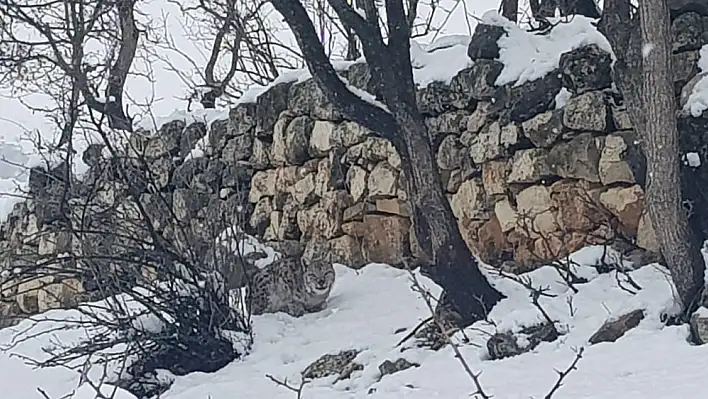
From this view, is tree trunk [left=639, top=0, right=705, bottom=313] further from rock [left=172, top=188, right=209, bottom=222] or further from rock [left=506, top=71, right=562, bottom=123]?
rock [left=172, top=188, right=209, bottom=222]

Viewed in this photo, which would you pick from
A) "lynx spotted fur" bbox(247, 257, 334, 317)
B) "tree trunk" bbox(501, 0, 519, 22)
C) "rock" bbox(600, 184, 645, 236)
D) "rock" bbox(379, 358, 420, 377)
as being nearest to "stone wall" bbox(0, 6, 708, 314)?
"rock" bbox(600, 184, 645, 236)

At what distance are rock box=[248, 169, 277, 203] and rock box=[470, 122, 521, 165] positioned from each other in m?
1.96

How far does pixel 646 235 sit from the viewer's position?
4.77m

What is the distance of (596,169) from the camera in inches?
195

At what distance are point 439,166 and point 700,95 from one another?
1760 millimetres

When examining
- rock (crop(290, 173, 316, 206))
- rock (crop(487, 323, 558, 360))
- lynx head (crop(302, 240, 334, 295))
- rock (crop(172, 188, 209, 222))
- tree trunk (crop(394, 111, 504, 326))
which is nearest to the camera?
rock (crop(487, 323, 558, 360))

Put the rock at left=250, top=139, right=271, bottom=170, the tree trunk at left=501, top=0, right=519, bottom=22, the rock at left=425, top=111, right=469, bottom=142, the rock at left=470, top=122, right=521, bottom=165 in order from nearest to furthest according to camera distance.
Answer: the rock at left=470, top=122, right=521, bottom=165
the rock at left=425, top=111, right=469, bottom=142
the rock at left=250, top=139, right=271, bottom=170
the tree trunk at left=501, top=0, right=519, bottom=22

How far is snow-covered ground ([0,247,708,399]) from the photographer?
3.31 m

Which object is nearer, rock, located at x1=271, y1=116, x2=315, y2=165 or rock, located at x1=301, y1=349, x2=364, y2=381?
rock, located at x1=301, y1=349, x2=364, y2=381

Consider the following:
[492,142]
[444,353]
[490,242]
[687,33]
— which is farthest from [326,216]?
[687,33]

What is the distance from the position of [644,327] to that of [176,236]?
3059 millimetres

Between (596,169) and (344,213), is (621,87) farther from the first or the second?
(344,213)

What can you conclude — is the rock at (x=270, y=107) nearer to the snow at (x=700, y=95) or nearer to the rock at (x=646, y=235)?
the rock at (x=646, y=235)

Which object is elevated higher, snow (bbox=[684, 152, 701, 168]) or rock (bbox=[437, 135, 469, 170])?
rock (bbox=[437, 135, 469, 170])
